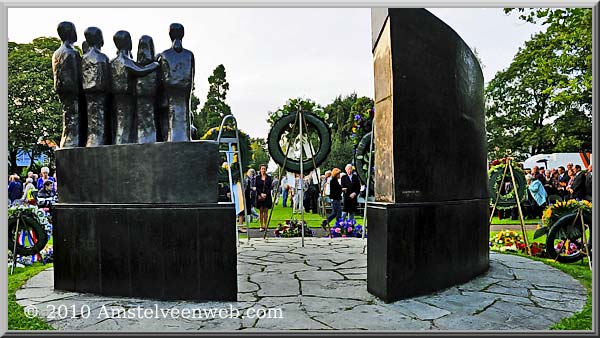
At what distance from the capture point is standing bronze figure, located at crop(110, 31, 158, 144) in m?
5.07

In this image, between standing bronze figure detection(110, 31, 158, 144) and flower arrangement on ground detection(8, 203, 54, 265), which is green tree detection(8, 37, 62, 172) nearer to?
flower arrangement on ground detection(8, 203, 54, 265)

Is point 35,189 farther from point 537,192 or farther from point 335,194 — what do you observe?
point 537,192

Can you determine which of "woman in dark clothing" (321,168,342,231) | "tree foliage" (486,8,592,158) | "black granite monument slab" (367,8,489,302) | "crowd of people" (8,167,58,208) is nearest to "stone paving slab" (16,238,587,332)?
"black granite monument slab" (367,8,489,302)

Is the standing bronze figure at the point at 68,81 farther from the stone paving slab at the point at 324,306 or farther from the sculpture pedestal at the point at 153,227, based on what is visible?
the stone paving slab at the point at 324,306

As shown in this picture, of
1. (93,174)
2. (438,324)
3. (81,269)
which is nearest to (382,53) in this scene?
(438,324)

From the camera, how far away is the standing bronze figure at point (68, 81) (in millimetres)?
5133

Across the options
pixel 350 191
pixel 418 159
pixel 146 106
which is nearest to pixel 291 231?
pixel 350 191

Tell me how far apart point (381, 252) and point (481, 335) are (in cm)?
137

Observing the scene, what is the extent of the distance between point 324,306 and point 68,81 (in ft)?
11.7

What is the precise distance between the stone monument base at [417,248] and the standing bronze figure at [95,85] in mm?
3020

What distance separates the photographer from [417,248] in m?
4.75

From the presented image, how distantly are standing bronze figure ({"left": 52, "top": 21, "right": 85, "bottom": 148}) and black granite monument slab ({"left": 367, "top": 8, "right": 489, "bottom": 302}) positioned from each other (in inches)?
127

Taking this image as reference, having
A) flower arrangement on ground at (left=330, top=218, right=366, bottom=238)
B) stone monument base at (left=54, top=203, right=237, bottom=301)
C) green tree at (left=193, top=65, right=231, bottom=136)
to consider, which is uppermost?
green tree at (left=193, top=65, right=231, bottom=136)

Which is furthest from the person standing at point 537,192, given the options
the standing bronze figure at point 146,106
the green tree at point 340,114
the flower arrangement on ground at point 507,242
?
the green tree at point 340,114
